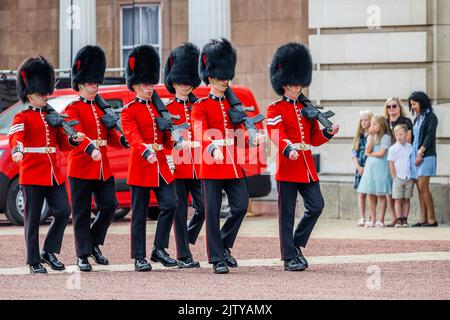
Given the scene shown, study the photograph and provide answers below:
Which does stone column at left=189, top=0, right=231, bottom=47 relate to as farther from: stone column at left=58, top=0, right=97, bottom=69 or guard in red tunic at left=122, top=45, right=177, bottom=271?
guard in red tunic at left=122, top=45, right=177, bottom=271

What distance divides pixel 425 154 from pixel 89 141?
533 centimetres

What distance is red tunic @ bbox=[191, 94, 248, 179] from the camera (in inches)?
435

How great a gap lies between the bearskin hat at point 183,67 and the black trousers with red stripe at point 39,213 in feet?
4.34

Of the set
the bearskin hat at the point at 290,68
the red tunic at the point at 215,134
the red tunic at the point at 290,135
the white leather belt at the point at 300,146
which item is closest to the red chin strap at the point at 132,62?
the red tunic at the point at 215,134

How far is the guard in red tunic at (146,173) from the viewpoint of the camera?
36.8 feet

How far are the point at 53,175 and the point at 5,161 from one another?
513 cm

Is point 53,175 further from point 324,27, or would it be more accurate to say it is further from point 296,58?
point 324,27

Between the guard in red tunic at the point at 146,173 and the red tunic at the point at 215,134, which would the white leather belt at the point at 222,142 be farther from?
the guard in red tunic at the point at 146,173

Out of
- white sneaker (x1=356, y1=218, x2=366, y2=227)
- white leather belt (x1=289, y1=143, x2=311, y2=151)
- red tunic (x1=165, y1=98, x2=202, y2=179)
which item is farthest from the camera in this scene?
white sneaker (x1=356, y1=218, x2=366, y2=227)

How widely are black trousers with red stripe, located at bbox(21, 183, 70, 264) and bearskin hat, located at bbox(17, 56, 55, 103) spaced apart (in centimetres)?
72

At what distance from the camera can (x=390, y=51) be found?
16.8 meters

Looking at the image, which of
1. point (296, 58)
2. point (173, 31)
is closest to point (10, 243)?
point (296, 58)

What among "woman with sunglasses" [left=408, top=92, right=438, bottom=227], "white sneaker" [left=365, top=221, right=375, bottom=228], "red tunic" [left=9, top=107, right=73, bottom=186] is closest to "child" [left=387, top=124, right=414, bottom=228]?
"woman with sunglasses" [left=408, top=92, right=438, bottom=227]

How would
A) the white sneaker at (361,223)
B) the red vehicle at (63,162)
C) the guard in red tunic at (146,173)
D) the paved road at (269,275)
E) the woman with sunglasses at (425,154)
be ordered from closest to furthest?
the paved road at (269,275) < the guard in red tunic at (146,173) < the woman with sunglasses at (425,154) < the white sneaker at (361,223) < the red vehicle at (63,162)
